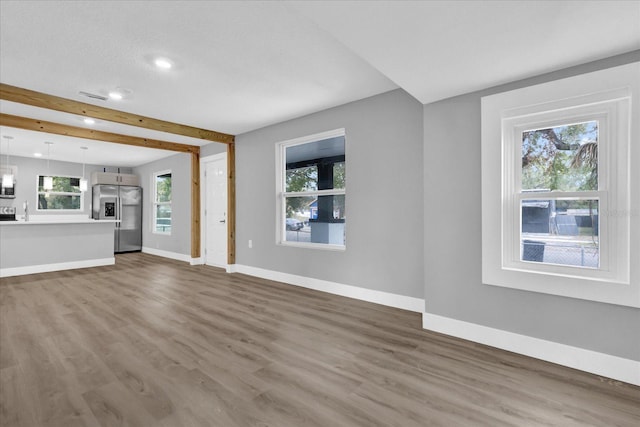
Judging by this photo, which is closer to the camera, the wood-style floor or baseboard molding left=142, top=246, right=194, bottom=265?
the wood-style floor

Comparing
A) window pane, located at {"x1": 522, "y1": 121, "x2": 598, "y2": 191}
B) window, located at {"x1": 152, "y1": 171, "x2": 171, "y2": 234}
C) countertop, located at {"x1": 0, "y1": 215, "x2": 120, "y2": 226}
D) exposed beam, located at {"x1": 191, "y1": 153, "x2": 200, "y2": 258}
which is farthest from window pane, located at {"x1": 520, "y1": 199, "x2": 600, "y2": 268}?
window, located at {"x1": 152, "y1": 171, "x2": 171, "y2": 234}

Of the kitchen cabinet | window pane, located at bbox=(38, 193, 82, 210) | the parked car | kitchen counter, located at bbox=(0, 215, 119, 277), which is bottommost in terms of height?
kitchen counter, located at bbox=(0, 215, 119, 277)

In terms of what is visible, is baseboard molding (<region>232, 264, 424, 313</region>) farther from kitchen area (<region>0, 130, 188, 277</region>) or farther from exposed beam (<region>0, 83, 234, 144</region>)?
kitchen area (<region>0, 130, 188, 277</region>)

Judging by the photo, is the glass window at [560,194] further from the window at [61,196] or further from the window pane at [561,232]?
the window at [61,196]

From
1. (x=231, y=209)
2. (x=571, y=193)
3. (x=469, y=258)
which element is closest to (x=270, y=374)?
(x=469, y=258)

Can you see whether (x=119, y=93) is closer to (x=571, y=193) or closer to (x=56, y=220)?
(x=571, y=193)

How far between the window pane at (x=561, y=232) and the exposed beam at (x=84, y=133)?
239 inches

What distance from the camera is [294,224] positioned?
492 centimetres

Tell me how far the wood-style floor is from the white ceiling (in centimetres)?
217

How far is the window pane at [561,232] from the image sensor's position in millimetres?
2234

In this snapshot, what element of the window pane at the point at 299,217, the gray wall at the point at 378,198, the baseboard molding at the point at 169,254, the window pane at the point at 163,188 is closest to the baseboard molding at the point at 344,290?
the gray wall at the point at 378,198

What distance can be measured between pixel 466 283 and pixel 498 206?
725 mm

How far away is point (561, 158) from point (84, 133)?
6.47 metres

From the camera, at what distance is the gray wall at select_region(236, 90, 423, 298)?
3.34 m
